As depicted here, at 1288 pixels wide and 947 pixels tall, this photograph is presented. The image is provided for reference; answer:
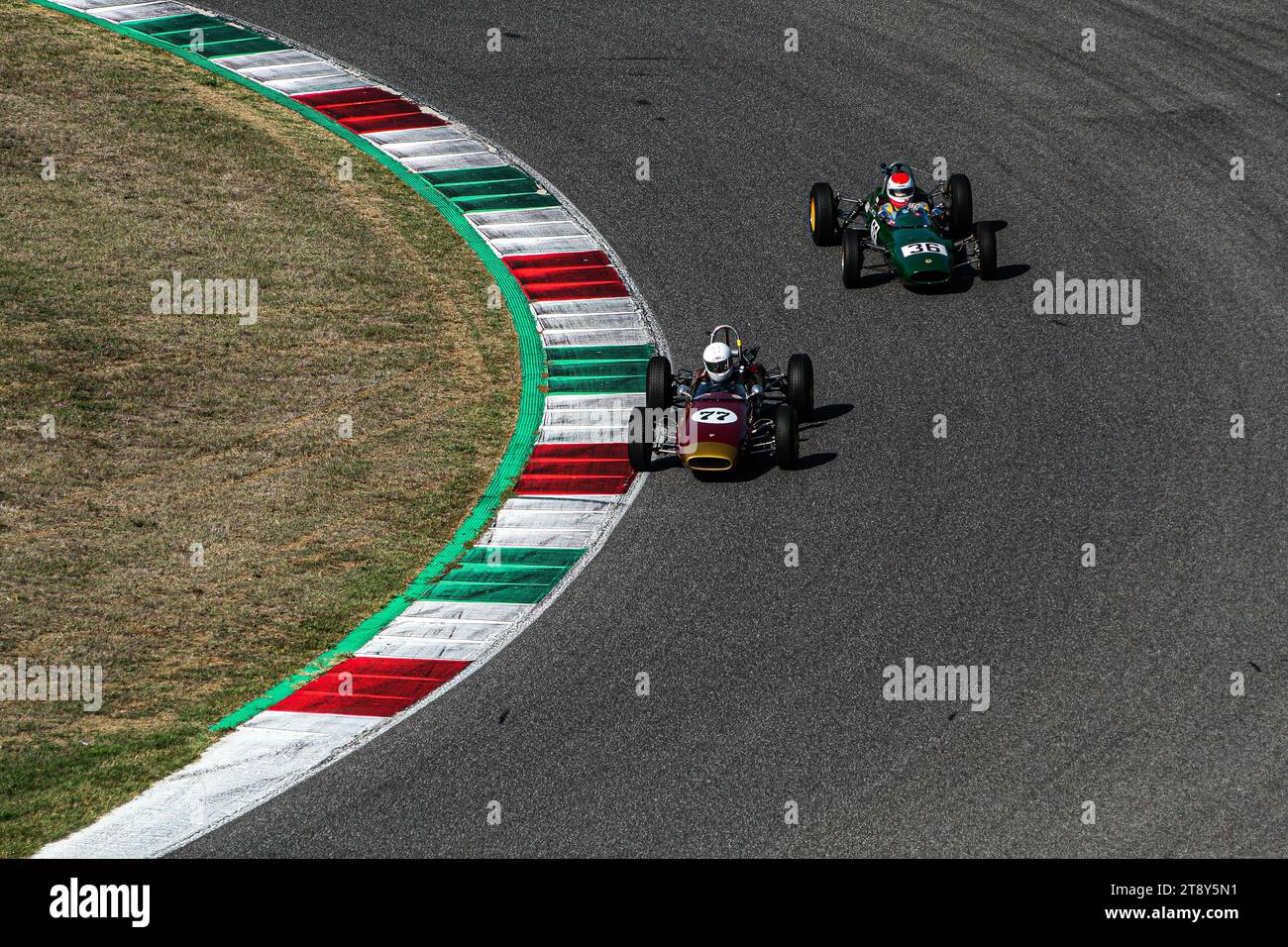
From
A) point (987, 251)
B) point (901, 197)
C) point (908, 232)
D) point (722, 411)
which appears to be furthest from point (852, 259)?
point (722, 411)

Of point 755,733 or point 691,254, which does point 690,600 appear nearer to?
point 755,733

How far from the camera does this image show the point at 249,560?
58.9ft

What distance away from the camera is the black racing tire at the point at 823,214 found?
78.2 ft

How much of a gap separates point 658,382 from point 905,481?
3.24 m

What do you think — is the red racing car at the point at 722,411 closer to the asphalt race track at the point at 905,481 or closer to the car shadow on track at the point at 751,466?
the car shadow on track at the point at 751,466

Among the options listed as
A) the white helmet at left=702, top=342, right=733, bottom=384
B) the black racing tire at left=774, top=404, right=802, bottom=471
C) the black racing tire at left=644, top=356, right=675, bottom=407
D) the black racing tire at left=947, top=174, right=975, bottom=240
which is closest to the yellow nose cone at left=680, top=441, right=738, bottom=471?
the black racing tire at left=774, top=404, right=802, bottom=471

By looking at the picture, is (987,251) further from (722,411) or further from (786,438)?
(722,411)

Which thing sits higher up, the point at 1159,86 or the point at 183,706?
the point at 1159,86

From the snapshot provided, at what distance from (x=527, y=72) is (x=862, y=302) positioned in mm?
9659

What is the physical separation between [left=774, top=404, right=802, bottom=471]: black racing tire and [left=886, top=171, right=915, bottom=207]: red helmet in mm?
5477

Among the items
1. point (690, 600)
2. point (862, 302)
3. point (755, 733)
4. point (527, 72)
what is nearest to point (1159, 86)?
point (862, 302)

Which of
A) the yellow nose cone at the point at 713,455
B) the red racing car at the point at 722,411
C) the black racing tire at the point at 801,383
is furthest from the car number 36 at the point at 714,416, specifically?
the black racing tire at the point at 801,383

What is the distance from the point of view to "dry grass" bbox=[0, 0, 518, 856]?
16.2 m
